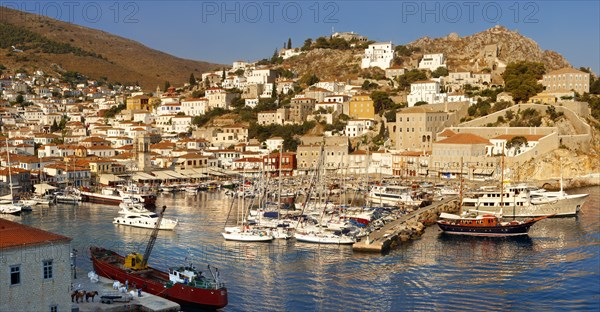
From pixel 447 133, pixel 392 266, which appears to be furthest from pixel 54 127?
pixel 392 266

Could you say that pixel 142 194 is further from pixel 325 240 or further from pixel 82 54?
pixel 82 54

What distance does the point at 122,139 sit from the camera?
57812 millimetres

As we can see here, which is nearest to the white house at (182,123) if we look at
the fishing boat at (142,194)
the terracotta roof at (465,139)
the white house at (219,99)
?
the white house at (219,99)

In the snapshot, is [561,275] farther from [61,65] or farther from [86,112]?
[61,65]

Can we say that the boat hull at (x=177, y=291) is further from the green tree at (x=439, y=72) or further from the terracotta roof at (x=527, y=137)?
the green tree at (x=439, y=72)

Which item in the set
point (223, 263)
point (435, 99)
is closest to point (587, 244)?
point (223, 263)

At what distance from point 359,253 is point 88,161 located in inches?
1103

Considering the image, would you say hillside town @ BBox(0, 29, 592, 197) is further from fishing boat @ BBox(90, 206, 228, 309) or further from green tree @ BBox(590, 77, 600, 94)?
fishing boat @ BBox(90, 206, 228, 309)

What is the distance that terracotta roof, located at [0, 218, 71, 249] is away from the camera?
12.0 m

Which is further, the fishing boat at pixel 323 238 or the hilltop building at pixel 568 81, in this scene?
the hilltop building at pixel 568 81

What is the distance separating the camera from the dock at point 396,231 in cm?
2416

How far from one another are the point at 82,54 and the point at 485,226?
117 meters

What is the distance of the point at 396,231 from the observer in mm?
26500

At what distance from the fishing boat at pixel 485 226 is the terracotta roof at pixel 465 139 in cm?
1767
